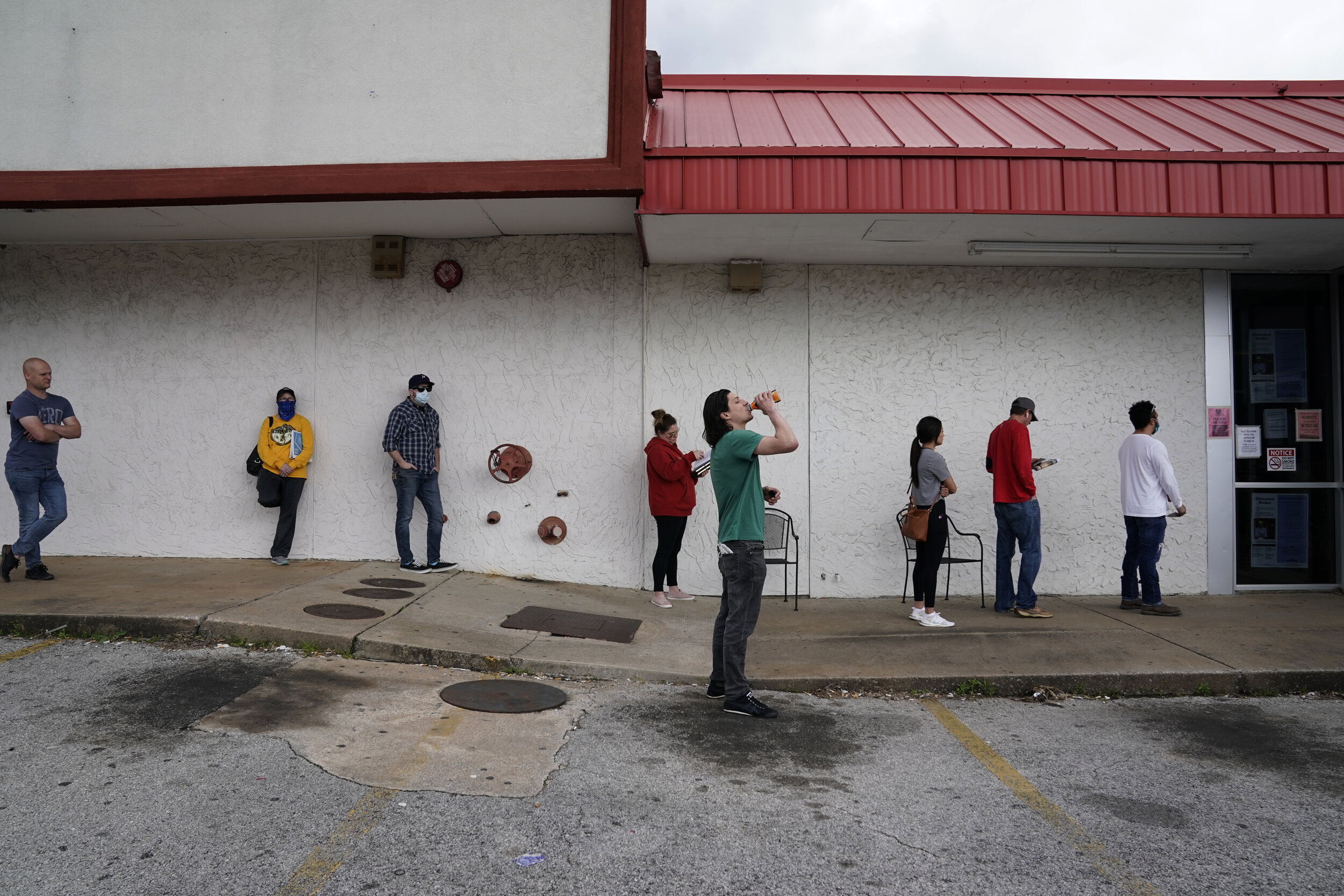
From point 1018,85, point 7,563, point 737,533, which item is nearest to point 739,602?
point 737,533

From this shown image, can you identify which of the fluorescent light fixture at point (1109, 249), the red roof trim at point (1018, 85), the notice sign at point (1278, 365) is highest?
the red roof trim at point (1018, 85)

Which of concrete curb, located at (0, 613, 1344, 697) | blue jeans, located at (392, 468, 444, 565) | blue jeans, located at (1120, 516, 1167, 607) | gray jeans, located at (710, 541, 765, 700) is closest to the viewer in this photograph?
gray jeans, located at (710, 541, 765, 700)

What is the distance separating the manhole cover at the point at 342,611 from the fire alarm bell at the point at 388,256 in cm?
337

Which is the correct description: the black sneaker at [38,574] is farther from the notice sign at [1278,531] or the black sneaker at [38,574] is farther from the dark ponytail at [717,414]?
the notice sign at [1278,531]

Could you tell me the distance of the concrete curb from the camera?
548 centimetres

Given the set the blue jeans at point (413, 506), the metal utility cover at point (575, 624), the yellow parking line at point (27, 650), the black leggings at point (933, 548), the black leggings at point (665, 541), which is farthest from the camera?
the blue jeans at point (413, 506)

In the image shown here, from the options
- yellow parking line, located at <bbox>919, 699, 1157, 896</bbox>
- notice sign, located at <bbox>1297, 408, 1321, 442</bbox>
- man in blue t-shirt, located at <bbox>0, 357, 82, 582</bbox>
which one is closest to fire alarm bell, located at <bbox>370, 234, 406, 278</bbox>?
man in blue t-shirt, located at <bbox>0, 357, 82, 582</bbox>

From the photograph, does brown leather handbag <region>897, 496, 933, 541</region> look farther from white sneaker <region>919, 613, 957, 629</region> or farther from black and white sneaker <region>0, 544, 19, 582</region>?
black and white sneaker <region>0, 544, 19, 582</region>

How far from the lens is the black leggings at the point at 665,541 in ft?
24.6

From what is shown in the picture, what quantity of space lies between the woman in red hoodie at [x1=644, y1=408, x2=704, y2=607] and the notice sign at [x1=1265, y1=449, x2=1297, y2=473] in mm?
5675

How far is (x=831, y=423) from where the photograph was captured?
8141mm

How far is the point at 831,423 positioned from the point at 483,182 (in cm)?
381

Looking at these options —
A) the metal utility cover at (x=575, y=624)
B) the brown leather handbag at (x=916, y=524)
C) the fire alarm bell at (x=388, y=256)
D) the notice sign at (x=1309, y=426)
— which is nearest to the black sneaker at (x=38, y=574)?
the fire alarm bell at (x=388, y=256)

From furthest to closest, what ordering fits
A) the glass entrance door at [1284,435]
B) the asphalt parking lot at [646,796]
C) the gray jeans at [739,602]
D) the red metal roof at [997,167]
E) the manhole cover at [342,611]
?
the glass entrance door at [1284,435]
the red metal roof at [997,167]
the manhole cover at [342,611]
the gray jeans at [739,602]
the asphalt parking lot at [646,796]
